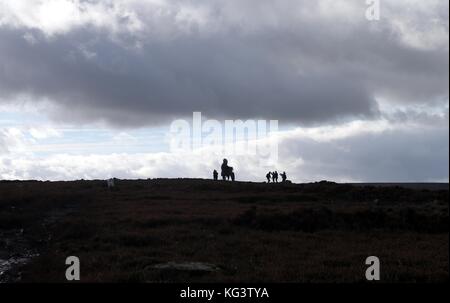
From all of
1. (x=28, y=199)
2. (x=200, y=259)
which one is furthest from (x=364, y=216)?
(x=28, y=199)

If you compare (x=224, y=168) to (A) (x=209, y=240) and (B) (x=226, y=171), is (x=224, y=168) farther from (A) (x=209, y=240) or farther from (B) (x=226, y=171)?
(A) (x=209, y=240)

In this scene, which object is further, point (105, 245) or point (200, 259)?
point (105, 245)

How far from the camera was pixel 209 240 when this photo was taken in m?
24.6

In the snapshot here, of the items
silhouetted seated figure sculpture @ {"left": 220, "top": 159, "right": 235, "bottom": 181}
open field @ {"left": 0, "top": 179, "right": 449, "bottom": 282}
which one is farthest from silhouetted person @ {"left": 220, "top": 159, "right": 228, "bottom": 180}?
open field @ {"left": 0, "top": 179, "right": 449, "bottom": 282}

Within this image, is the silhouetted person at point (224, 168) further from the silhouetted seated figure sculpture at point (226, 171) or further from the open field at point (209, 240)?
the open field at point (209, 240)

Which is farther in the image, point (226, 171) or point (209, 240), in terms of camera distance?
point (226, 171)

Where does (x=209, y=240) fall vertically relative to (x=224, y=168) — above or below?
below

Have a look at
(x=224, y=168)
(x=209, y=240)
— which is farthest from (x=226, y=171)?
(x=209, y=240)

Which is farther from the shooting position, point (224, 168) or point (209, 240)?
point (224, 168)

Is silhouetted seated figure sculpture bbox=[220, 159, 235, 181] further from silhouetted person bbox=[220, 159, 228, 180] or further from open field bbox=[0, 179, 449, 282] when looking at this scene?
open field bbox=[0, 179, 449, 282]
